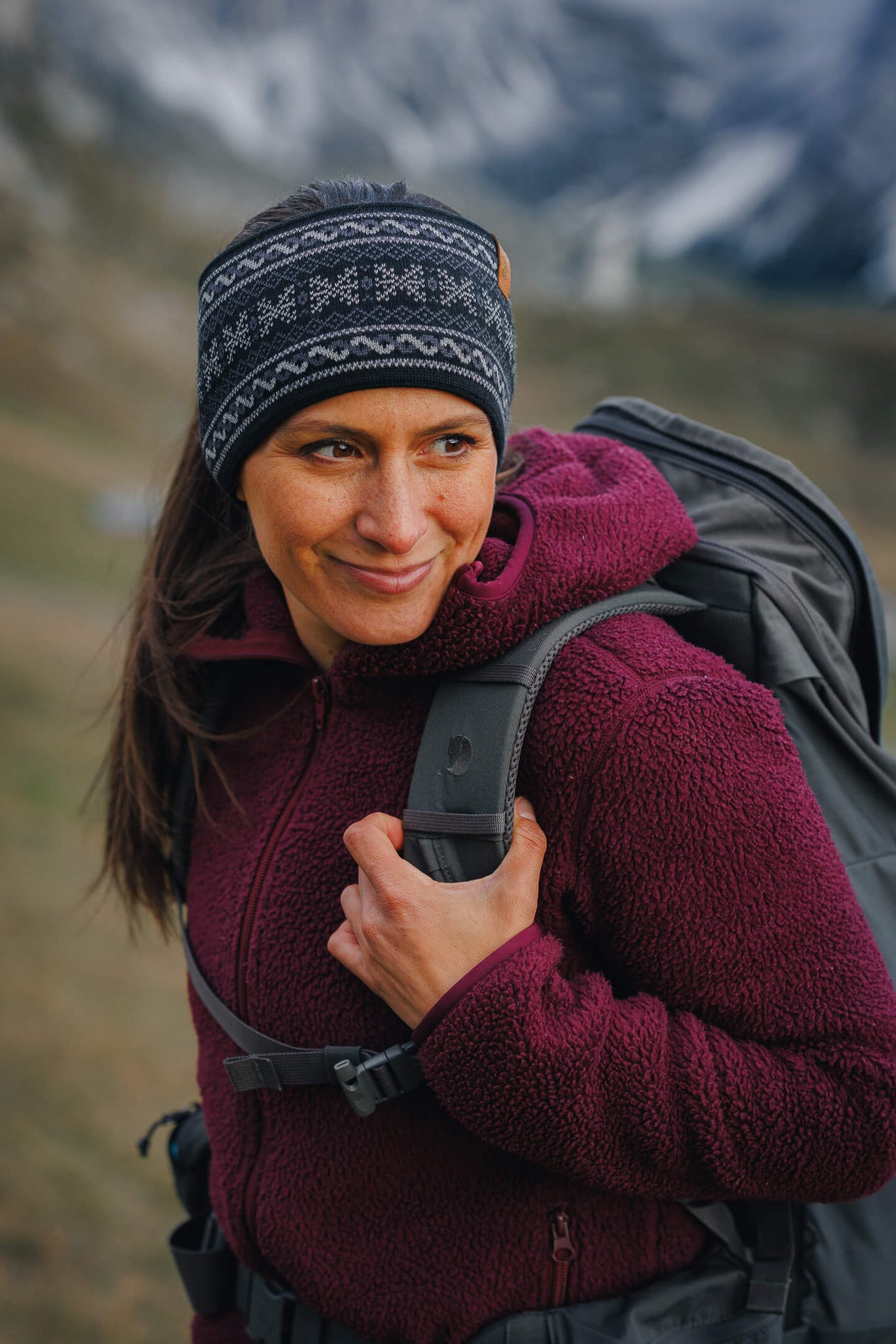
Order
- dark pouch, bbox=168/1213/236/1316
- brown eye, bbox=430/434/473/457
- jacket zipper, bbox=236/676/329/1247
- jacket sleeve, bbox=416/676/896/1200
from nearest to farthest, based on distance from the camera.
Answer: jacket sleeve, bbox=416/676/896/1200 < brown eye, bbox=430/434/473/457 < jacket zipper, bbox=236/676/329/1247 < dark pouch, bbox=168/1213/236/1316

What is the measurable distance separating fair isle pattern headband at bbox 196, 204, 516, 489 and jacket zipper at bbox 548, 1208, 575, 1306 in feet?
2.53

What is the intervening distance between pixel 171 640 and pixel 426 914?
22.2 inches

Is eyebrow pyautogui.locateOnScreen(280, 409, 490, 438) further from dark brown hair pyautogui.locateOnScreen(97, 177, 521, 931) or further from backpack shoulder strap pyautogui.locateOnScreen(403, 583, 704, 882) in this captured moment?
dark brown hair pyautogui.locateOnScreen(97, 177, 521, 931)

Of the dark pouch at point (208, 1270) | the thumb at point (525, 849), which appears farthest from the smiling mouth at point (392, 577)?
the dark pouch at point (208, 1270)

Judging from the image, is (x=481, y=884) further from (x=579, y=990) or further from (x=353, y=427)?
(x=353, y=427)

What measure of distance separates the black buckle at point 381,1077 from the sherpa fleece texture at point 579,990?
0.03 meters

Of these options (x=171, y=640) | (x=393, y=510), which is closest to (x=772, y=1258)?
(x=393, y=510)

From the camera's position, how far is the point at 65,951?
2.89 metres

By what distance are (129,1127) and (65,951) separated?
59 centimetres

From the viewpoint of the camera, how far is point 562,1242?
3.25 ft

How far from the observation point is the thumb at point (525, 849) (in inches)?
34.6

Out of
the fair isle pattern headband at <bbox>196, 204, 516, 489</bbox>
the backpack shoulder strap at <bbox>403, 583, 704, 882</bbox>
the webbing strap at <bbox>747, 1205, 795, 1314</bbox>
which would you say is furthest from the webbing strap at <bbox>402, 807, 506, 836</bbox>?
the webbing strap at <bbox>747, 1205, 795, 1314</bbox>

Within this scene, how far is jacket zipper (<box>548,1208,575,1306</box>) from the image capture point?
991 mm

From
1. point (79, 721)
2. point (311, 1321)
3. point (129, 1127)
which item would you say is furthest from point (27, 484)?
point (311, 1321)
